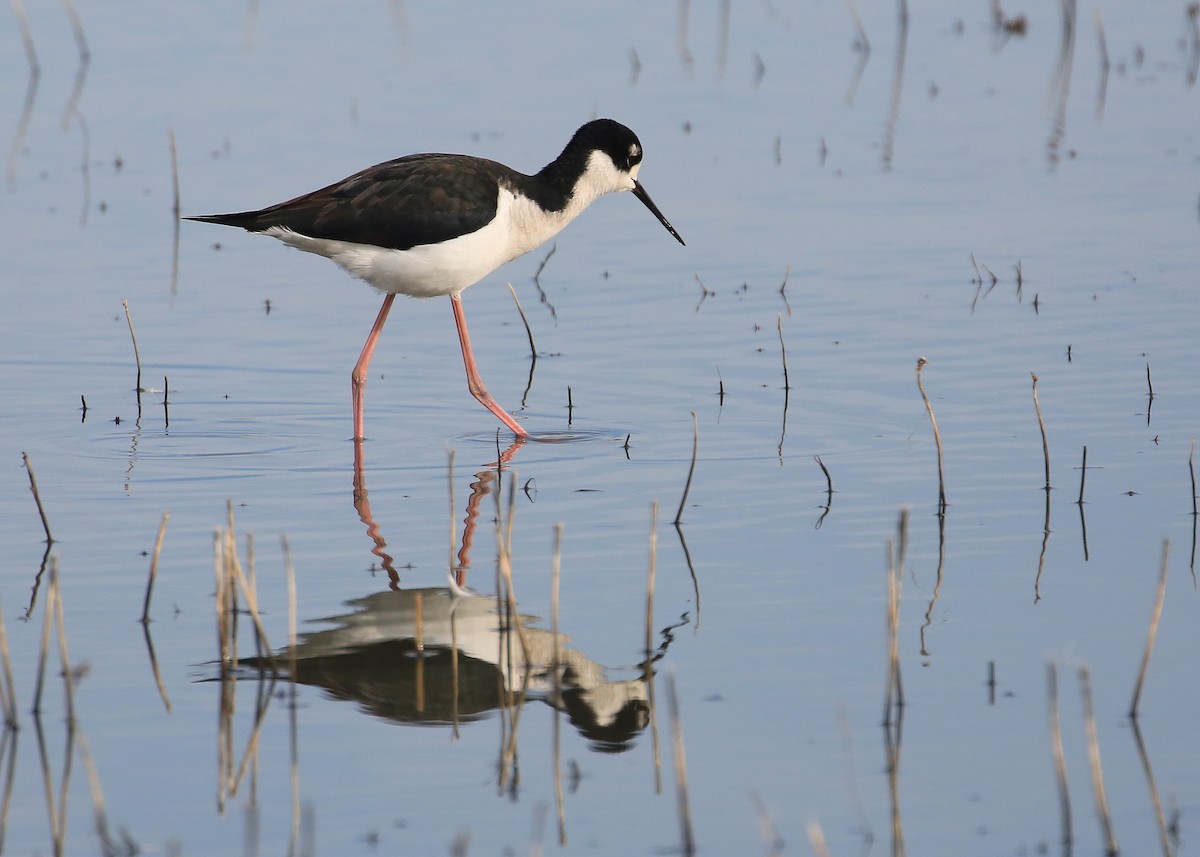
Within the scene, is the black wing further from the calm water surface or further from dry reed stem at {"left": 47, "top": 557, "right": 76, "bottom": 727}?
dry reed stem at {"left": 47, "top": 557, "right": 76, "bottom": 727}

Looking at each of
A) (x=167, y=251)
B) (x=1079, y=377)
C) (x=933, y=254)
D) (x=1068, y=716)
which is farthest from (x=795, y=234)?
(x=1068, y=716)

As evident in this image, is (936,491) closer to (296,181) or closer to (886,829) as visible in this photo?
(886,829)

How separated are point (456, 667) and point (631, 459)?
2.85 metres

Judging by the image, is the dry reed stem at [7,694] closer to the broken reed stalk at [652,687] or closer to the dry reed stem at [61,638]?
the dry reed stem at [61,638]

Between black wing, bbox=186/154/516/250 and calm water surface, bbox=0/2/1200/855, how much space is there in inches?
38.8

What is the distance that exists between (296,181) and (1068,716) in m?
8.69

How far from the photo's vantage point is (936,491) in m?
7.48

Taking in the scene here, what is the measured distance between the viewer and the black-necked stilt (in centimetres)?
838

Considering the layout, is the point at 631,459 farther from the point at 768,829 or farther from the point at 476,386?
the point at 768,829

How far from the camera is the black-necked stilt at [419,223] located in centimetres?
838

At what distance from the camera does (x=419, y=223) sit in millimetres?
8352

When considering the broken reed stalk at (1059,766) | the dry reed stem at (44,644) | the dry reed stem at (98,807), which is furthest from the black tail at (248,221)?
the broken reed stalk at (1059,766)

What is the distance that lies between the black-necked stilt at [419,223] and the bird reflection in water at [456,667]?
7.92ft

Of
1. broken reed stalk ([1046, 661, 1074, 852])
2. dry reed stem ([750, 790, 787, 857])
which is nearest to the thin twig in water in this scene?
dry reed stem ([750, 790, 787, 857])
